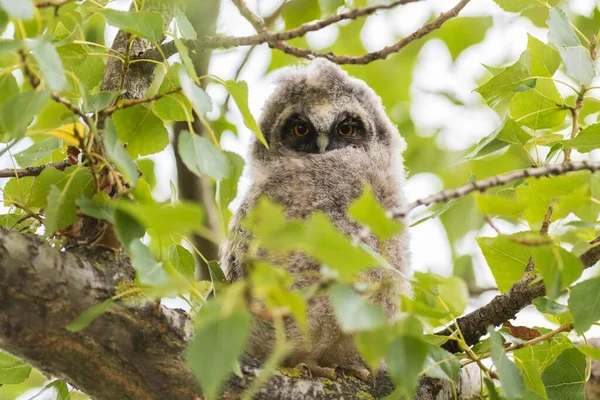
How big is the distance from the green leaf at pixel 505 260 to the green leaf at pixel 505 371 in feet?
1.73

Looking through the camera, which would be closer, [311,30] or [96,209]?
[96,209]

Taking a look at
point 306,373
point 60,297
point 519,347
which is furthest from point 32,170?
point 519,347

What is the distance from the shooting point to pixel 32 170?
2066 mm

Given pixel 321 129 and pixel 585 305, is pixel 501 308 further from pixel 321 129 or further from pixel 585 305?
pixel 321 129

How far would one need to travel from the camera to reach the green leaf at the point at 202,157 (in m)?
1.41

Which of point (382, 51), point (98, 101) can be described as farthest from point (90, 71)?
point (382, 51)

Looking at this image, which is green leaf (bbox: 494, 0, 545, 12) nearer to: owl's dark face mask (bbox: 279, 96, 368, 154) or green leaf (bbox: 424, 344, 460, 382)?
green leaf (bbox: 424, 344, 460, 382)

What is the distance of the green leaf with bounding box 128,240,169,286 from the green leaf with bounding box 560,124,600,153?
3.87 feet

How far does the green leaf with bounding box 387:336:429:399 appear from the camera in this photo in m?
1.26

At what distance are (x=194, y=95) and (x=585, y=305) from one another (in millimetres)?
921

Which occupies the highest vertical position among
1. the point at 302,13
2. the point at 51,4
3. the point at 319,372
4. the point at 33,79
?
the point at 51,4

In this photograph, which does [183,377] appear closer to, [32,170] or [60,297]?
[60,297]

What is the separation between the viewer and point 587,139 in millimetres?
1921

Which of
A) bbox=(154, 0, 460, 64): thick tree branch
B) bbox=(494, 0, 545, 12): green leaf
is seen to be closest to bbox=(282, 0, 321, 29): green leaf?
bbox=(154, 0, 460, 64): thick tree branch
